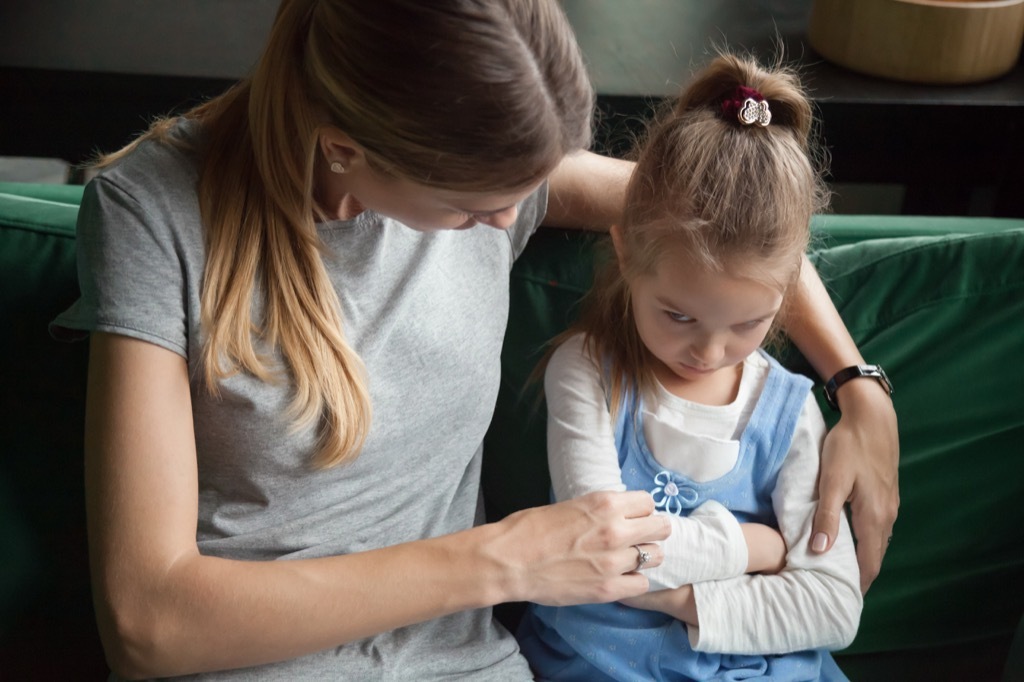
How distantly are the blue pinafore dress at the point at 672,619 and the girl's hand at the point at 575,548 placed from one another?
0.14 m

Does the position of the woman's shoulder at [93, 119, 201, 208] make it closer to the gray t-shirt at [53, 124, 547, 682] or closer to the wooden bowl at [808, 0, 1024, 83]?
the gray t-shirt at [53, 124, 547, 682]

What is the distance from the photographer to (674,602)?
1259 millimetres

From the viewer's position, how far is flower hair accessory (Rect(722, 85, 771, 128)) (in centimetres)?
124

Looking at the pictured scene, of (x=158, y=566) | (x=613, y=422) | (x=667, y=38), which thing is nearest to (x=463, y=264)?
(x=613, y=422)

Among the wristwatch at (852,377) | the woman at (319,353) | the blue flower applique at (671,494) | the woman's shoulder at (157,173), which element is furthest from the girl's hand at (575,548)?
the woman's shoulder at (157,173)

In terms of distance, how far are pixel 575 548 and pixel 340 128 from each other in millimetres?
503

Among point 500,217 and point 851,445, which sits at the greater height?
point 500,217

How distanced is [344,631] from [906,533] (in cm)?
85

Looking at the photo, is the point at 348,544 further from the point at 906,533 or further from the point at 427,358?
the point at 906,533

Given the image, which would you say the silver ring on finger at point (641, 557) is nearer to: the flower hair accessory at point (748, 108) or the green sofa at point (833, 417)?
the green sofa at point (833, 417)

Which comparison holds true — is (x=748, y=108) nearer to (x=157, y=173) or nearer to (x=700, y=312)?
(x=700, y=312)

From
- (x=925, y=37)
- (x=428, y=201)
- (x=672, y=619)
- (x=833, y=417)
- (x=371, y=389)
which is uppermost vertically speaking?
(x=428, y=201)

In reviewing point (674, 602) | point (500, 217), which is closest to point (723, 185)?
point (500, 217)

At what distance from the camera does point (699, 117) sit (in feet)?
4.15
